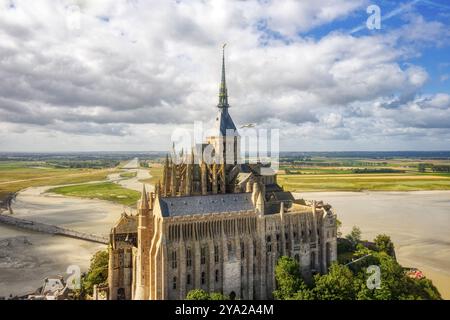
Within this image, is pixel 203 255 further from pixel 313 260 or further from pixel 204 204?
pixel 313 260

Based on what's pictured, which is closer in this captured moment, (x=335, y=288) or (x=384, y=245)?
(x=335, y=288)

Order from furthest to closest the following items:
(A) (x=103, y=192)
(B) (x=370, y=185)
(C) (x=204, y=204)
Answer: (B) (x=370, y=185), (A) (x=103, y=192), (C) (x=204, y=204)

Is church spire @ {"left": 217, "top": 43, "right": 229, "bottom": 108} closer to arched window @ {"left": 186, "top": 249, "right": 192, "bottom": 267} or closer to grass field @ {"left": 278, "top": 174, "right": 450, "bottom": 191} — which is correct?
arched window @ {"left": 186, "top": 249, "right": 192, "bottom": 267}

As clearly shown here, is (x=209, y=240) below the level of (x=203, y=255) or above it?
above

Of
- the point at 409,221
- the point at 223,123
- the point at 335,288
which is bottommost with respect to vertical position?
the point at 409,221

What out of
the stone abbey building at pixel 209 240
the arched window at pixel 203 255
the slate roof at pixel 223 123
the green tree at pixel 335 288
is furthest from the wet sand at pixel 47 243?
the green tree at pixel 335 288

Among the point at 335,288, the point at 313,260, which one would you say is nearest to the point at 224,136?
the point at 313,260

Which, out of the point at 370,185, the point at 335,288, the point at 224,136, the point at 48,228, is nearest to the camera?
the point at 335,288

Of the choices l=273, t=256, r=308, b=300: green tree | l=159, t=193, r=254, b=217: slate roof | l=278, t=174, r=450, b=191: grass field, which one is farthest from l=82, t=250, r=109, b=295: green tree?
l=278, t=174, r=450, b=191: grass field
